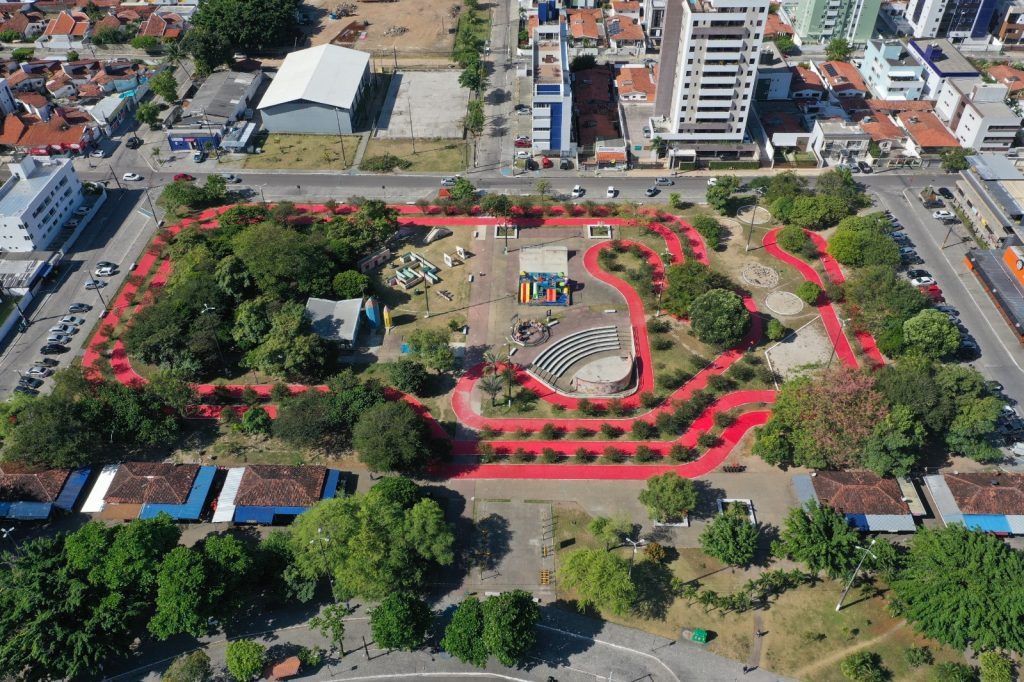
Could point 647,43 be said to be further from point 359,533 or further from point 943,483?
point 359,533

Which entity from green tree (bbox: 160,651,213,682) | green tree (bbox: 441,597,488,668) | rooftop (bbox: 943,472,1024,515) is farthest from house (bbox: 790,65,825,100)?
green tree (bbox: 160,651,213,682)

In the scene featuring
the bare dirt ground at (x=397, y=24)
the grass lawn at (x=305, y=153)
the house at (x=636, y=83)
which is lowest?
the grass lawn at (x=305, y=153)

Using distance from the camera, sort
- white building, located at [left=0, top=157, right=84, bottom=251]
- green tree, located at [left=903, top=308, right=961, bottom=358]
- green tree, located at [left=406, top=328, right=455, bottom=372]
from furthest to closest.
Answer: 1. white building, located at [left=0, top=157, right=84, bottom=251]
2. green tree, located at [left=406, top=328, right=455, bottom=372]
3. green tree, located at [left=903, top=308, right=961, bottom=358]

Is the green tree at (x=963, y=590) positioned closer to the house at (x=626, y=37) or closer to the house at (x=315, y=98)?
the house at (x=315, y=98)

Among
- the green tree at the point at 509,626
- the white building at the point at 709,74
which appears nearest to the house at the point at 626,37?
the white building at the point at 709,74

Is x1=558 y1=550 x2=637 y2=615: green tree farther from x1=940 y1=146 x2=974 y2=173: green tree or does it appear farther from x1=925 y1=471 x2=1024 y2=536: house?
x1=940 y1=146 x2=974 y2=173: green tree

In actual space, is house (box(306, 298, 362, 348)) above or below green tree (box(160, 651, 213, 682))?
above
